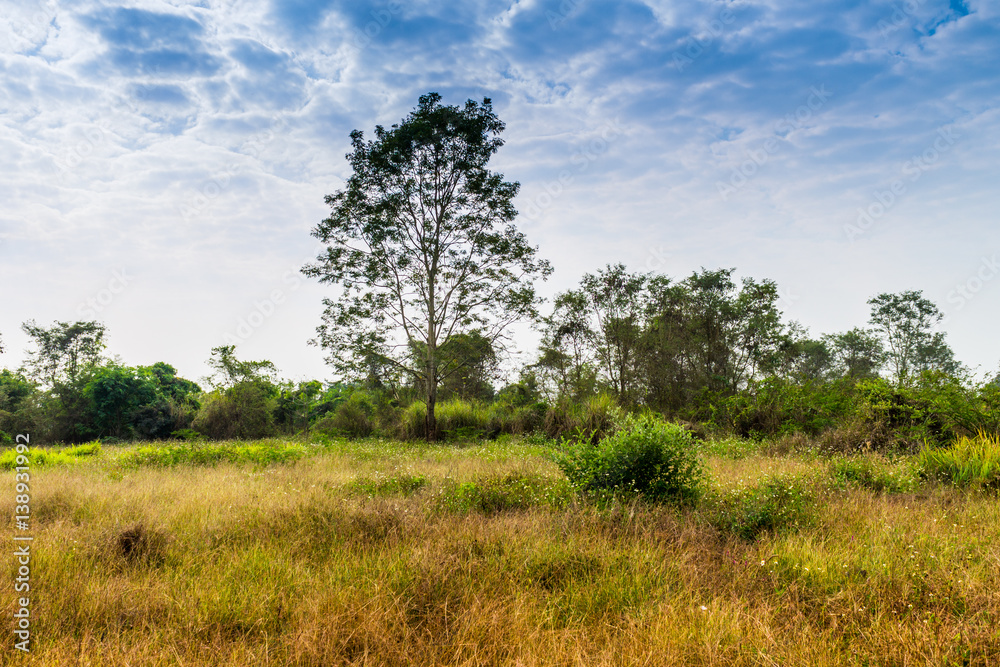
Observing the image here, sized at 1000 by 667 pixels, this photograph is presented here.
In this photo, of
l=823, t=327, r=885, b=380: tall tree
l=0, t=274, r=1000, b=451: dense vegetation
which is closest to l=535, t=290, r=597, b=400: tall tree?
l=0, t=274, r=1000, b=451: dense vegetation

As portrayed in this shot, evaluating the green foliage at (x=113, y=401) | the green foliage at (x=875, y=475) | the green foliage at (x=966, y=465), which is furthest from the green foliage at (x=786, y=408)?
the green foliage at (x=113, y=401)

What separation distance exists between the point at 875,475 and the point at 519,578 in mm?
6643

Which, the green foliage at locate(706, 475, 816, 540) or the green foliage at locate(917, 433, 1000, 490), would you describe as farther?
the green foliage at locate(917, 433, 1000, 490)

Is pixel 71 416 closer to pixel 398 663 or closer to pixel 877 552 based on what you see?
pixel 398 663

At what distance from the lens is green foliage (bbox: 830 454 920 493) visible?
23.2ft

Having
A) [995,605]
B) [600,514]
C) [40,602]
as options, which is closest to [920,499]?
[995,605]

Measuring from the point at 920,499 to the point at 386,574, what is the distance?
7063 mm

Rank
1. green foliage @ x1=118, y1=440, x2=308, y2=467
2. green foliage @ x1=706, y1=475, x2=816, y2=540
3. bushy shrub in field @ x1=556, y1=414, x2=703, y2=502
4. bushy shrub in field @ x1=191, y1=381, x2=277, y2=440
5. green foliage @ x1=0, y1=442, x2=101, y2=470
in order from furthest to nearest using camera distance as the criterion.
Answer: bushy shrub in field @ x1=191, y1=381, x2=277, y2=440, green foliage @ x1=118, y1=440, x2=308, y2=467, green foliage @ x1=0, y1=442, x2=101, y2=470, bushy shrub in field @ x1=556, y1=414, x2=703, y2=502, green foliage @ x1=706, y1=475, x2=816, y2=540

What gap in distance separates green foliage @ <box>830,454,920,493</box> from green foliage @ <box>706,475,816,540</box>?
1.26 metres

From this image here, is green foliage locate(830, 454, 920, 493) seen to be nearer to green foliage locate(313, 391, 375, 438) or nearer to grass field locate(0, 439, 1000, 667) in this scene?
grass field locate(0, 439, 1000, 667)

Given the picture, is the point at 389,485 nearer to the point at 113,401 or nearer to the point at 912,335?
the point at 113,401

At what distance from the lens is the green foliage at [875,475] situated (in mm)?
7070

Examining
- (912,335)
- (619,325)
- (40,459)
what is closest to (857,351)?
(912,335)

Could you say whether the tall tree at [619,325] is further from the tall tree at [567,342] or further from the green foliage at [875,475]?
the green foliage at [875,475]
